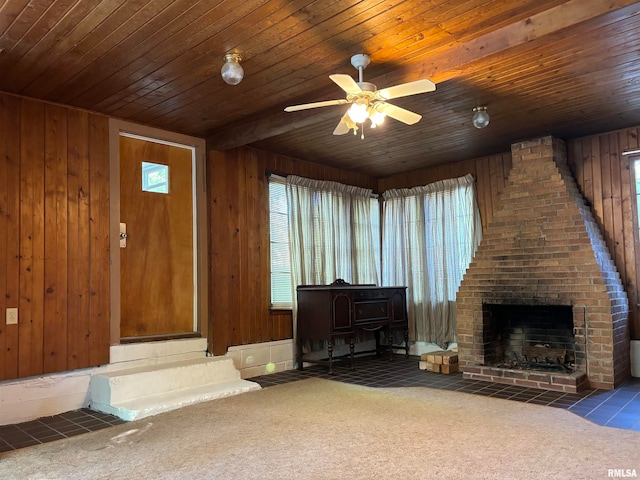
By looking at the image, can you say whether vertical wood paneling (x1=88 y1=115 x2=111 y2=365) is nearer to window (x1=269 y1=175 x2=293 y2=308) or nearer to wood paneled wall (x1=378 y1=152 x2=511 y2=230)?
window (x1=269 y1=175 x2=293 y2=308)

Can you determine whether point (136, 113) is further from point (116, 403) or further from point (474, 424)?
point (474, 424)

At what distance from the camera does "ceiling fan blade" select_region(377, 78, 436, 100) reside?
113 inches

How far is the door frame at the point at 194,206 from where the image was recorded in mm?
4371

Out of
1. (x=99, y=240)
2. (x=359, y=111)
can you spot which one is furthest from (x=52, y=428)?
(x=359, y=111)

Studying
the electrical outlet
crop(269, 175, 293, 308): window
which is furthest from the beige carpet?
crop(269, 175, 293, 308): window

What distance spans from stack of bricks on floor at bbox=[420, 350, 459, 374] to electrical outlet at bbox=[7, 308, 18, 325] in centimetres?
398

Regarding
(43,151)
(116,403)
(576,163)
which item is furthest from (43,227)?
(576,163)

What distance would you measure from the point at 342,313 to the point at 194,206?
197cm

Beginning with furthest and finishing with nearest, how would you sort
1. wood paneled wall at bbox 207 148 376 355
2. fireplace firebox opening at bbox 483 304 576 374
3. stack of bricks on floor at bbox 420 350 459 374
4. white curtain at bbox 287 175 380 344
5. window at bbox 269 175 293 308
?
white curtain at bbox 287 175 380 344 → window at bbox 269 175 293 308 → stack of bricks on floor at bbox 420 350 459 374 → wood paneled wall at bbox 207 148 376 355 → fireplace firebox opening at bbox 483 304 576 374

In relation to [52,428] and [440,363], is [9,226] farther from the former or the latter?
[440,363]

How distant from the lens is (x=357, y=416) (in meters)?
3.63

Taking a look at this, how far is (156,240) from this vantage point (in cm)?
484

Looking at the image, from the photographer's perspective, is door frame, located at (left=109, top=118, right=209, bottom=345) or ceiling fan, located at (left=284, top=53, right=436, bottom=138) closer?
ceiling fan, located at (left=284, top=53, right=436, bottom=138)

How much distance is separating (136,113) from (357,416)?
321 centimetres
